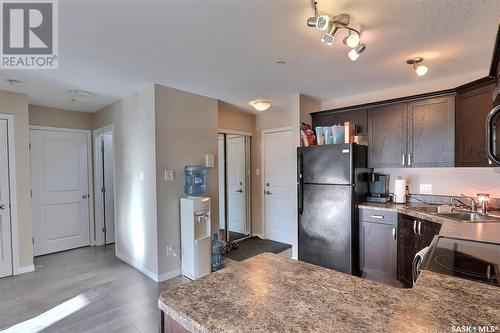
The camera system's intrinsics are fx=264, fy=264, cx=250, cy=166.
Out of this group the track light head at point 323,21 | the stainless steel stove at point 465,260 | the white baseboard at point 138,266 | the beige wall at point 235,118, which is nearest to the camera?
the stainless steel stove at point 465,260

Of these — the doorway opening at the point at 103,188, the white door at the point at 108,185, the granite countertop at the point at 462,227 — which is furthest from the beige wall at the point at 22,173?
the granite countertop at the point at 462,227

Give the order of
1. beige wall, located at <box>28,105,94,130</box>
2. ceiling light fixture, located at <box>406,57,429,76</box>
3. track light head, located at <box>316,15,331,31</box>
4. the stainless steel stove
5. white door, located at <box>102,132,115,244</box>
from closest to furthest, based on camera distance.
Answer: the stainless steel stove → track light head, located at <box>316,15,331,31</box> → ceiling light fixture, located at <box>406,57,429,76</box> → beige wall, located at <box>28,105,94,130</box> → white door, located at <box>102,132,115,244</box>

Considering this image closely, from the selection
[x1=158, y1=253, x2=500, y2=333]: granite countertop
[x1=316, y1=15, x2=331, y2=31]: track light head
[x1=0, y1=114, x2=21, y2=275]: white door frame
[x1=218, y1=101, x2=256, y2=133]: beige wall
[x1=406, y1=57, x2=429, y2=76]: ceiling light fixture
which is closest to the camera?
[x1=158, y1=253, x2=500, y2=333]: granite countertop

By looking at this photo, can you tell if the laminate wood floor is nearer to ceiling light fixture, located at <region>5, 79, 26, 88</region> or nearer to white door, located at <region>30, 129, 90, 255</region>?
white door, located at <region>30, 129, 90, 255</region>

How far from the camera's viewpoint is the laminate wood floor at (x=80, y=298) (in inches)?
90.4

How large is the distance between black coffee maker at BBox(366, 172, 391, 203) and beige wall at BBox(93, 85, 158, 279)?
2669mm

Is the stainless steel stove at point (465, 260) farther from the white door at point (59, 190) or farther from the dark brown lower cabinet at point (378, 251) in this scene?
the white door at point (59, 190)

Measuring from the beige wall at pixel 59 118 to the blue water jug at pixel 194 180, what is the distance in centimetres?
249

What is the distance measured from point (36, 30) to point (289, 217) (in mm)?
3939

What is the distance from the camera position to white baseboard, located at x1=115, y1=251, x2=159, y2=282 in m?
3.20

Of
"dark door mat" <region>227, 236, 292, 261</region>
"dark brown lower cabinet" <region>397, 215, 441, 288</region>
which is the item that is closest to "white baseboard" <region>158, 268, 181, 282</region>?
"dark door mat" <region>227, 236, 292, 261</region>

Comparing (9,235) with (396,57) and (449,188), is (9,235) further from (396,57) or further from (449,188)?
(449,188)

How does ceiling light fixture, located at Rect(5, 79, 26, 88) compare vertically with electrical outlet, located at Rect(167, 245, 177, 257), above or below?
above

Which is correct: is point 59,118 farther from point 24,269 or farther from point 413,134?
point 413,134
